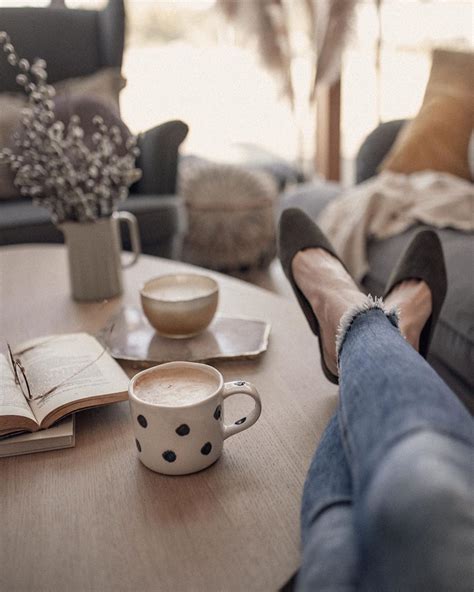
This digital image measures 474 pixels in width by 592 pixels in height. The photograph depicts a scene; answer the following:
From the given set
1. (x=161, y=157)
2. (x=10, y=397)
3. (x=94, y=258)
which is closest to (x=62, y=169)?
(x=94, y=258)

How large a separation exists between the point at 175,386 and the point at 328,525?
242 millimetres

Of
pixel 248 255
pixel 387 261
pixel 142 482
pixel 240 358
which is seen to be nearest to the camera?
pixel 142 482

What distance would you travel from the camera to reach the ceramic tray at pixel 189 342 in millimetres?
891

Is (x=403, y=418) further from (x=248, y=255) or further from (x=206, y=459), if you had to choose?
(x=248, y=255)

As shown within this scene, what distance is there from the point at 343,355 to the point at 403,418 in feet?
0.63

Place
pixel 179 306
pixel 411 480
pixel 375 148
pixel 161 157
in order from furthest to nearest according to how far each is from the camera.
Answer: pixel 161 157 → pixel 375 148 → pixel 179 306 → pixel 411 480

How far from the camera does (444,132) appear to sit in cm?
189

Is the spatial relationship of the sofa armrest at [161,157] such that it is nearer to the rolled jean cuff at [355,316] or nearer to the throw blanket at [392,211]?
the throw blanket at [392,211]

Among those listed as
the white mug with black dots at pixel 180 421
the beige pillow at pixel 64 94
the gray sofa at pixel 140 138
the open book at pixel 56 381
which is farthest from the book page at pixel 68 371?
the beige pillow at pixel 64 94

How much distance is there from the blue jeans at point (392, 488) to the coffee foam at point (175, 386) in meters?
0.14

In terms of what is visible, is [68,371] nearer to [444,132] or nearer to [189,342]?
[189,342]

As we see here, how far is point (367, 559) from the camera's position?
0.44 meters

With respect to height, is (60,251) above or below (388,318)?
below

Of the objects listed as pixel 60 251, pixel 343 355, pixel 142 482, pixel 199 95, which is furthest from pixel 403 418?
pixel 199 95
